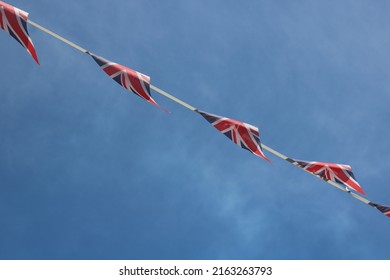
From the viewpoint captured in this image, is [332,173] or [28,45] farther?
[332,173]

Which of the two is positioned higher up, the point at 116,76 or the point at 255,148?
the point at 116,76

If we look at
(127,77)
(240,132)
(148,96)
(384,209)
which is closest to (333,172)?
(384,209)

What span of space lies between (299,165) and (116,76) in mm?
8123

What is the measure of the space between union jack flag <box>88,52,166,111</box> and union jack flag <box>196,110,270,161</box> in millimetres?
2675

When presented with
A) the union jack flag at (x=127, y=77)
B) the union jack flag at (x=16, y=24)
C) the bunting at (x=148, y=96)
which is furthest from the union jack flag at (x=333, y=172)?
the union jack flag at (x=16, y=24)

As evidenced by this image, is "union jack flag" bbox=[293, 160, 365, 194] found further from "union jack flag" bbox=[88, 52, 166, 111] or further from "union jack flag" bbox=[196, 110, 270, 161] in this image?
"union jack flag" bbox=[88, 52, 166, 111]

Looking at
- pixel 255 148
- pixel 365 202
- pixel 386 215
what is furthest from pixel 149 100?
pixel 386 215

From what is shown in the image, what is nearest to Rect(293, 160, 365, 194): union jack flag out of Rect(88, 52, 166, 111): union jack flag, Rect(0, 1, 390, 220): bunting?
Rect(0, 1, 390, 220): bunting

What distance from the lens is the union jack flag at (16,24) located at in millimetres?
15539

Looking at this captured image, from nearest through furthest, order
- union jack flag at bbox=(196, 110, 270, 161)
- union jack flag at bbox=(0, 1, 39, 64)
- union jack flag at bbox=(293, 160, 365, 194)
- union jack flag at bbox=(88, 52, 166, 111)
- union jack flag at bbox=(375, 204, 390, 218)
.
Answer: union jack flag at bbox=(0, 1, 39, 64)
union jack flag at bbox=(88, 52, 166, 111)
union jack flag at bbox=(196, 110, 270, 161)
union jack flag at bbox=(293, 160, 365, 194)
union jack flag at bbox=(375, 204, 390, 218)

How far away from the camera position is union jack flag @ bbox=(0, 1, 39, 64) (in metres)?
15.5

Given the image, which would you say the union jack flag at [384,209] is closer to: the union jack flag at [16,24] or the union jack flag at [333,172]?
the union jack flag at [333,172]
